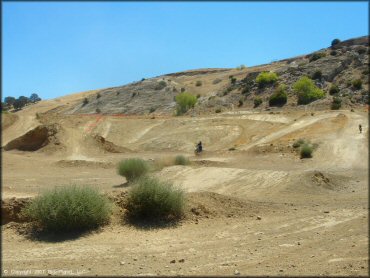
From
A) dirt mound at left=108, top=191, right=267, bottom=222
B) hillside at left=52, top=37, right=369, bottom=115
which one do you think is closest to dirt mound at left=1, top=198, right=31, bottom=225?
dirt mound at left=108, top=191, right=267, bottom=222

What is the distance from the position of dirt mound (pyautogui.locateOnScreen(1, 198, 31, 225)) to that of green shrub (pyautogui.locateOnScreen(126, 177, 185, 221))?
276 cm

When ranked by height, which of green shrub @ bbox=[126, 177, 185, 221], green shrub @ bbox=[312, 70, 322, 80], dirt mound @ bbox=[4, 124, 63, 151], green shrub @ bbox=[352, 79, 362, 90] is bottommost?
green shrub @ bbox=[126, 177, 185, 221]

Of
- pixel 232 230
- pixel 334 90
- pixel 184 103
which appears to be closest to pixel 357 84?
pixel 334 90

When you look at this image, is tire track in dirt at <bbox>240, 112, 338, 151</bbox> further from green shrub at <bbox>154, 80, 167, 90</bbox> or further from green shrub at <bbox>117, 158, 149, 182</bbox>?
green shrub at <bbox>154, 80, 167, 90</bbox>

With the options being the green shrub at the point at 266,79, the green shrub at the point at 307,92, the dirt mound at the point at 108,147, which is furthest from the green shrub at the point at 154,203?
the green shrub at the point at 266,79

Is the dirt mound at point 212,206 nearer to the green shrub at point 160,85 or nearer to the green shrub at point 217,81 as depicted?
the green shrub at point 160,85

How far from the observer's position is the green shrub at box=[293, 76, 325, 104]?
6206cm

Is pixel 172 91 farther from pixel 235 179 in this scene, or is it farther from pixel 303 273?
pixel 303 273

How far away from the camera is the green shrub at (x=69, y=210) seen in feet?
38.1

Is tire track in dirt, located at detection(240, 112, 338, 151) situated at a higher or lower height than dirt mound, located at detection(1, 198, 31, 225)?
higher

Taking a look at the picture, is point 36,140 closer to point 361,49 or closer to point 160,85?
point 361,49

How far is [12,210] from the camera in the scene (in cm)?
1304

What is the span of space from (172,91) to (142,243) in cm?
8841

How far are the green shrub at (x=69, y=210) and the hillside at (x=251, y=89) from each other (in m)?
47.2
